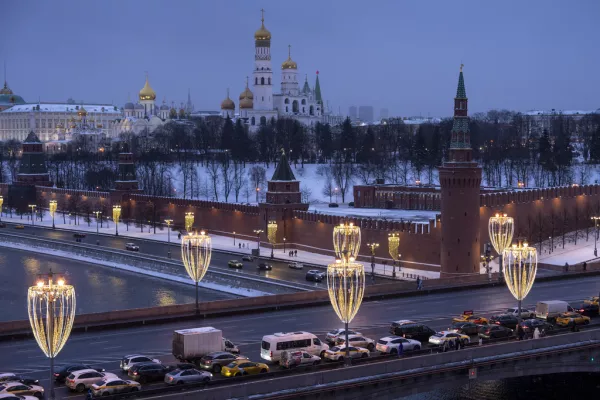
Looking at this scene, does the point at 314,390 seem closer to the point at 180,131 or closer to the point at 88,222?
the point at 88,222

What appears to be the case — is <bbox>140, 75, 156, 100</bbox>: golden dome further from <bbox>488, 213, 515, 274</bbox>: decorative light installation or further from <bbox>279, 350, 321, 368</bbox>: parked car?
<bbox>279, 350, 321, 368</bbox>: parked car

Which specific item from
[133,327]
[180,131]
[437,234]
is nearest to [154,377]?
[133,327]

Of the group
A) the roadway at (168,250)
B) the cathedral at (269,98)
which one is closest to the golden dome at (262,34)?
the cathedral at (269,98)

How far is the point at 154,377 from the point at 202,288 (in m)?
16.8

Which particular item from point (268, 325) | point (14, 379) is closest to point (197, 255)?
point (268, 325)

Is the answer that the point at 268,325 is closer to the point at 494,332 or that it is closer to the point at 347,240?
the point at 494,332

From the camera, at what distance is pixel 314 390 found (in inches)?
730

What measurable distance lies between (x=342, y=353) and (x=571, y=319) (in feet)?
23.0

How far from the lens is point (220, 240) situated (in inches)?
1933

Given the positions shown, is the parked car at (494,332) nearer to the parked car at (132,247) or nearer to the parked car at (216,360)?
the parked car at (216,360)

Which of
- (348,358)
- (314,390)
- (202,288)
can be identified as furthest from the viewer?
(202,288)

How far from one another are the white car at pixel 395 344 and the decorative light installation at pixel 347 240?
1541 cm

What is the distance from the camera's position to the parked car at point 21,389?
60.0 ft

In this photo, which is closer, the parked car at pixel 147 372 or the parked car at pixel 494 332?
the parked car at pixel 147 372
